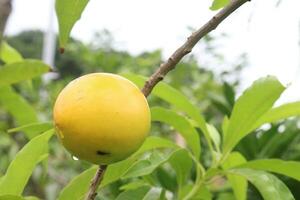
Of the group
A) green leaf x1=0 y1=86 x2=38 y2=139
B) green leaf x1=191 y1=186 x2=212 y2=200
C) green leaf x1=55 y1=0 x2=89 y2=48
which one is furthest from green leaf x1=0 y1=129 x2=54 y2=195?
green leaf x1=0 y1=86 x2=38 y2=139

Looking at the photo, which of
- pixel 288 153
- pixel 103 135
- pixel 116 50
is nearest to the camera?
pixel 103 135

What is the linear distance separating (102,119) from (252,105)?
0.38m

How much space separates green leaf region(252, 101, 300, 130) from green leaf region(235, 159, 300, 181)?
96 millimetres

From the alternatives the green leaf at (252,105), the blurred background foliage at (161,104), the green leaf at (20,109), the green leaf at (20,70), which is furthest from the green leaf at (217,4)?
the green leaf at (20,109)

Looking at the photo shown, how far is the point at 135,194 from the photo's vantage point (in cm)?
92

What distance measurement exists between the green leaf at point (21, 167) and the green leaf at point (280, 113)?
0.38 metres

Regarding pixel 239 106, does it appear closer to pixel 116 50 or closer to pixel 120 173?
pixel 120 173

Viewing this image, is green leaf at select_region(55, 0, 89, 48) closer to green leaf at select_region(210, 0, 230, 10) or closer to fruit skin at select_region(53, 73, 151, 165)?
fruit skin at select_region(53, 73, 151, 165)

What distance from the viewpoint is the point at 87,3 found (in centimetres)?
77

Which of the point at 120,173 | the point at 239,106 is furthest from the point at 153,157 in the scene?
the point at 239,106

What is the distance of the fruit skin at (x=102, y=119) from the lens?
67 centimetres

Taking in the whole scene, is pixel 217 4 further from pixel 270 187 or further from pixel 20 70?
pixel 20 70

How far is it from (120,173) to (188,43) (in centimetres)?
27

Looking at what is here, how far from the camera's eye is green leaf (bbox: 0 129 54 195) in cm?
89
